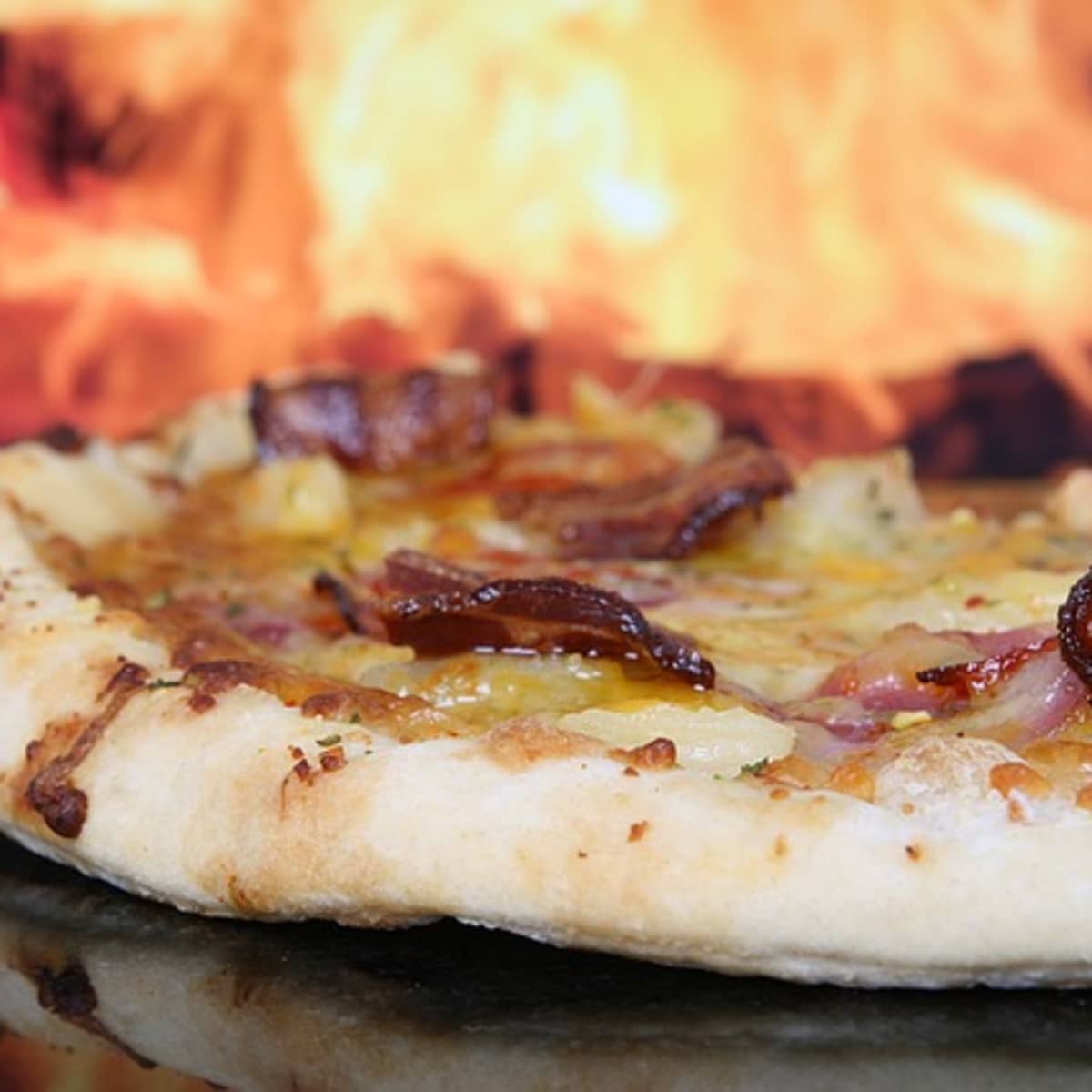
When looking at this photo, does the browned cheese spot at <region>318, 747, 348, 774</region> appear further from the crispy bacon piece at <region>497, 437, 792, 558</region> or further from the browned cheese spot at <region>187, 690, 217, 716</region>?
the crispy bacon piece at <region>497, 437, 792, 558</region>

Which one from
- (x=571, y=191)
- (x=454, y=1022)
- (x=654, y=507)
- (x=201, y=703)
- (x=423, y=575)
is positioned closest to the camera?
(x=454, y=1022)

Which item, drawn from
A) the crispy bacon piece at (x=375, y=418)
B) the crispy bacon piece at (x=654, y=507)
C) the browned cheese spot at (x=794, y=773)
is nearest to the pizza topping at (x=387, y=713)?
the browned cheese spot at (x=794, y=773)

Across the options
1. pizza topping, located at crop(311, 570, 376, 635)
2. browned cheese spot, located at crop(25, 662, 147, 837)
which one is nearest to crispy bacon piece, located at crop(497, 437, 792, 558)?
pizza topping, located at crop(311, 570, 376, 635)

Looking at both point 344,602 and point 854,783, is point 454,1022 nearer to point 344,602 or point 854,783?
point 854,783

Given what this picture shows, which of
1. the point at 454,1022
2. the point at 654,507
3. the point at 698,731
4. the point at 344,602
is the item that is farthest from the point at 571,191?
the point at 454,1022

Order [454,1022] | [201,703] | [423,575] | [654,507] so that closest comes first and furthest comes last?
1. [454,1022]
2. [201,703]
3. [423,575]
4. [654,507]

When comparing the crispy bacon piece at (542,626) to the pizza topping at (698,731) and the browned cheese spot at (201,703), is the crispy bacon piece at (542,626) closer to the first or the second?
the pizza topping at (698,731)
